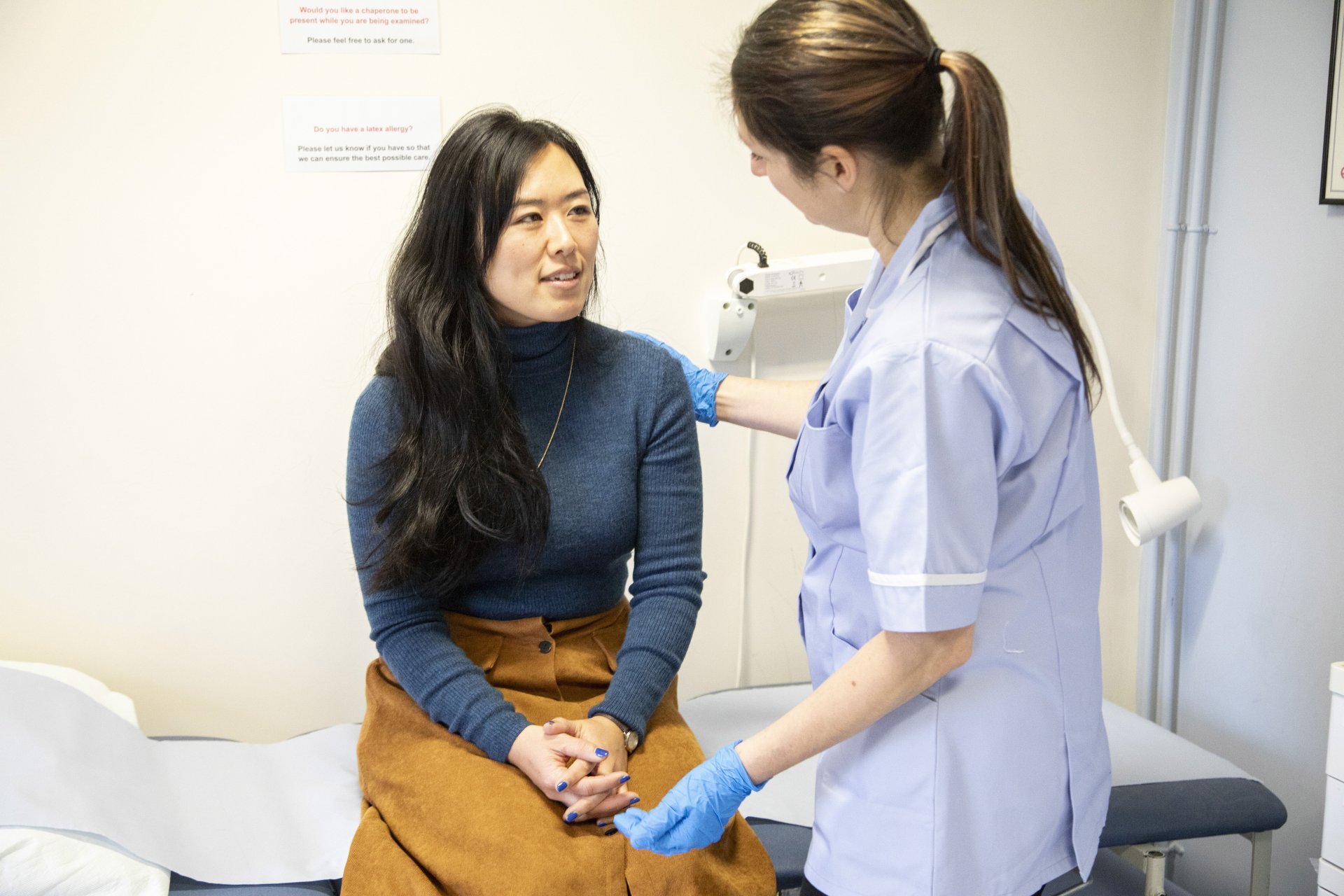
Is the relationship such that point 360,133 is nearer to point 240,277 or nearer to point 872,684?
point 240,277

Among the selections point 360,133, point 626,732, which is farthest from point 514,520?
point 360,133

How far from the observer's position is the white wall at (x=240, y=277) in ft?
5.57

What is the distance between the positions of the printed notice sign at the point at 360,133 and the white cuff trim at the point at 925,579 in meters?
1.23

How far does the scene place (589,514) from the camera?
4.63ft

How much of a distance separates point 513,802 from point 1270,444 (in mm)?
1403

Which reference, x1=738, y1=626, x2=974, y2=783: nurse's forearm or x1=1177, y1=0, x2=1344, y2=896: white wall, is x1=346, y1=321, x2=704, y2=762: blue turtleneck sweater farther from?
x1=1177, y1=0, x2=1344, y2=896: white wall

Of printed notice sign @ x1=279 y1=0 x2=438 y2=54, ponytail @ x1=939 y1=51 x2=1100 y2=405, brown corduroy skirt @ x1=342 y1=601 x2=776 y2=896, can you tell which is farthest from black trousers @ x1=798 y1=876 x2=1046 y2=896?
printed notice sign @ x1=279 y1=0 x2=438 y2=54

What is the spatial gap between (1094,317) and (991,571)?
137 cm

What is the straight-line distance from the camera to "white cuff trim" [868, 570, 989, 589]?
83cm

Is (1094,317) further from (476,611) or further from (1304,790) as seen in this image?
(476,611)

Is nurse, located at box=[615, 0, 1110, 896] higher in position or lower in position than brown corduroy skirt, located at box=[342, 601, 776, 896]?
higher

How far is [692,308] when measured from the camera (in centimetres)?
194

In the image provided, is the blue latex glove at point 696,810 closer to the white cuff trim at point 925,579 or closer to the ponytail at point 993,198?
the white cuff trim at point 925,579

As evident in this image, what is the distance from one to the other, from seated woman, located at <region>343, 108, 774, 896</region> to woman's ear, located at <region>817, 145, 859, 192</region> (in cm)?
51
